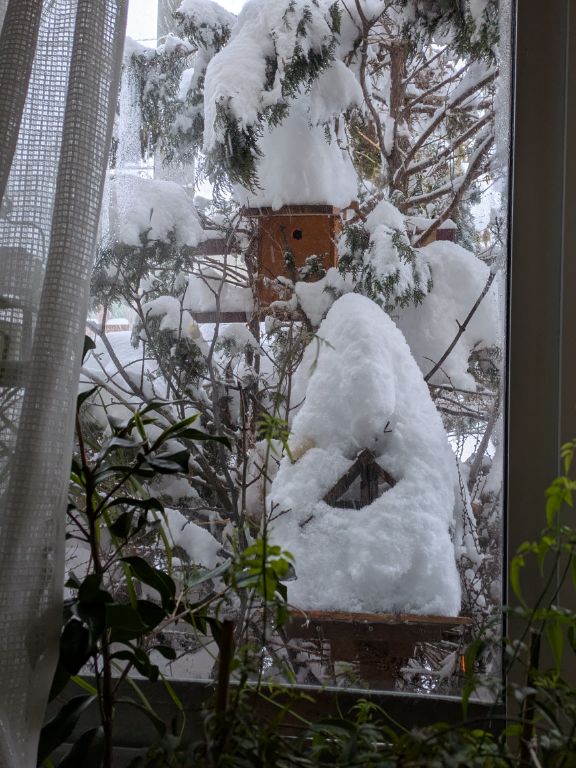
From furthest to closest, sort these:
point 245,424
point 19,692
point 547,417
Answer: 1. point 245,424
2. point 547,417
3. point 19,692

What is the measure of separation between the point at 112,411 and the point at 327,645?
20.7 inches

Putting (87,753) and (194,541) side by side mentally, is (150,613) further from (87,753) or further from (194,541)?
(194,541)

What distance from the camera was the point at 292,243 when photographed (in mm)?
1305

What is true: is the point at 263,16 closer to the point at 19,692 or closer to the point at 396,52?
→ the point at 396,52

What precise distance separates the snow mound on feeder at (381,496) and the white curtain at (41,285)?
0.44 m

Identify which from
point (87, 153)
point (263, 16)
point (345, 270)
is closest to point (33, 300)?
point (87, 153)

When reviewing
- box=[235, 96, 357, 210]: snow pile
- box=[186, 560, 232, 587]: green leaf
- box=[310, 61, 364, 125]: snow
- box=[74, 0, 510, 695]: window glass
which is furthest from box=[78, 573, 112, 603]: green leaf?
box=[310, 61, 364, 125]: snow

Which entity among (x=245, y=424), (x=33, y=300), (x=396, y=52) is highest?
(x=396, y=52)

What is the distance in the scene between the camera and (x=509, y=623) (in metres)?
1.19

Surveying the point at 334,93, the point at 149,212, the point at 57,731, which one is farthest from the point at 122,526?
the point at 334,93

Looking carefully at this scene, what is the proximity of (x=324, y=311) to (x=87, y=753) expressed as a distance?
2.41 ft

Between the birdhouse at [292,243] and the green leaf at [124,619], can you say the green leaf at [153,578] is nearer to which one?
the green leaf at [124,619]

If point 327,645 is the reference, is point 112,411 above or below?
above

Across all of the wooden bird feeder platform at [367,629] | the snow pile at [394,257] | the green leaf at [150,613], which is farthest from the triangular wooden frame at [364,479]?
the green leaf at [150,613]
